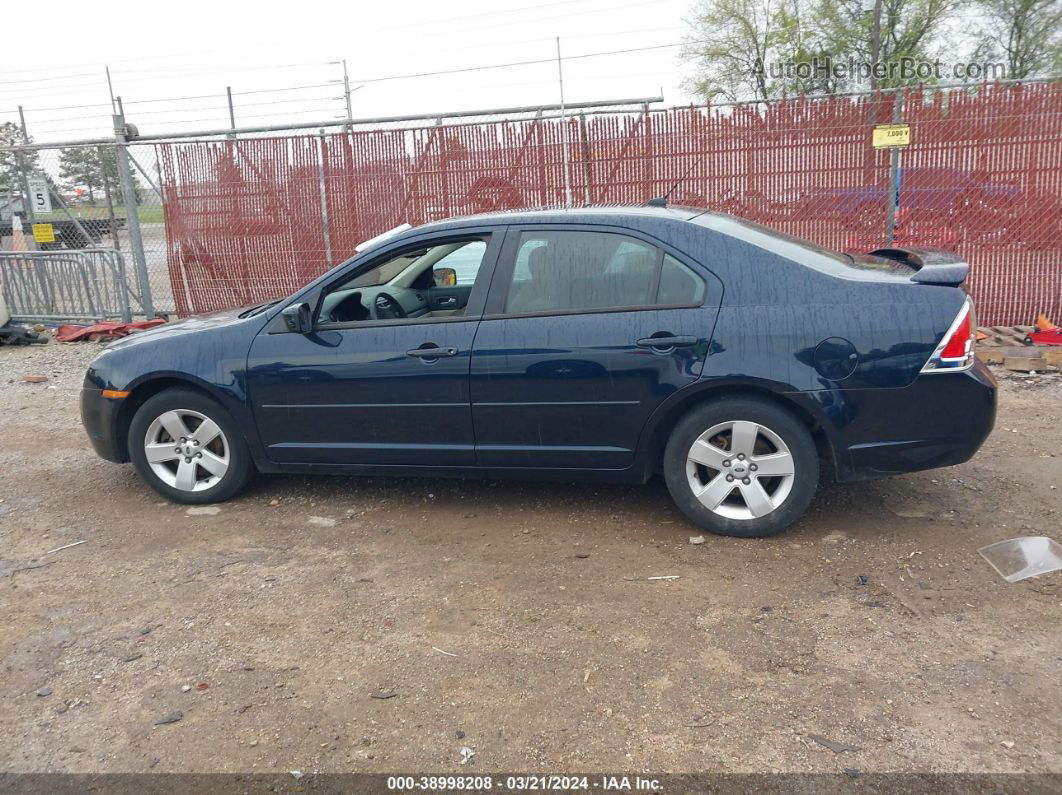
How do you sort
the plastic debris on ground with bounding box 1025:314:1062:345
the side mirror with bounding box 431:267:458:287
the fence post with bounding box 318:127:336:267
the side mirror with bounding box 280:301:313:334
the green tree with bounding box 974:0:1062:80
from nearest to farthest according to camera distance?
the side mirror with bounding box 280:301:313:334
the side mirror with bounding box 431:267:458:287
the plastic debris on ground with bounding box 1025:314:1062:345
the fence post with bounding box 318:127:336:267
the green tree with bounding box 974:0:1062:80

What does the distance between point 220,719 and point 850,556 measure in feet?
9.08

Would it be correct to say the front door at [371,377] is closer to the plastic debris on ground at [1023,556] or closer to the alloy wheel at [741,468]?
the alloy wheel at [741,468]

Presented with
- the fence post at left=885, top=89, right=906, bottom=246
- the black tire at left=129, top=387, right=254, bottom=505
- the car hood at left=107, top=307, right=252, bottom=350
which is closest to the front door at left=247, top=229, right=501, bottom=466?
the black tire at left=129, top=387, right=254, bottom=505

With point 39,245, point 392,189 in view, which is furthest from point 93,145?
point 392,189

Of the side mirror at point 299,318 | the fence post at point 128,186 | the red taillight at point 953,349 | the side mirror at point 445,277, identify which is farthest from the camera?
the fence post at point 128,186

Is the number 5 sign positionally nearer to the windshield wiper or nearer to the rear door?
the windshield wiper

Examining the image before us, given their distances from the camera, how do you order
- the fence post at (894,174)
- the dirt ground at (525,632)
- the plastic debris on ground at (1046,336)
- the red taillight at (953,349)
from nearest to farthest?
the dirt ground at (525,632) → the red taillight at (953,349) → the plastic debris on ground at (1046,336) → the fence post at (894,174)

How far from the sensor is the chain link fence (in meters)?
8.56

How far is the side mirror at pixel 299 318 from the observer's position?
4750 mm

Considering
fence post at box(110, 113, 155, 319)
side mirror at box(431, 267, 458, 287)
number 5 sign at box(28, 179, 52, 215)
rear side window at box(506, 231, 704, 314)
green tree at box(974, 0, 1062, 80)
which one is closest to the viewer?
rear side window at box(506, 231, 704, 314)

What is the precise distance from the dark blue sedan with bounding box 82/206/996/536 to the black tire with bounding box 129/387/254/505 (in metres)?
0.01

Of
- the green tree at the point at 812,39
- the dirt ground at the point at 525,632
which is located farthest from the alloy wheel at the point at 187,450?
the green tree at the point at 812,39

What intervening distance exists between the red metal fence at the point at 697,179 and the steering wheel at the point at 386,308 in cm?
475

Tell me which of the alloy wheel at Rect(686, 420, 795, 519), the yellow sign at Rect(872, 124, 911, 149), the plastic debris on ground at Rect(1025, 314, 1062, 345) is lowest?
the plastic debris on ground at Rect(1025, 314, 1062, 345)
